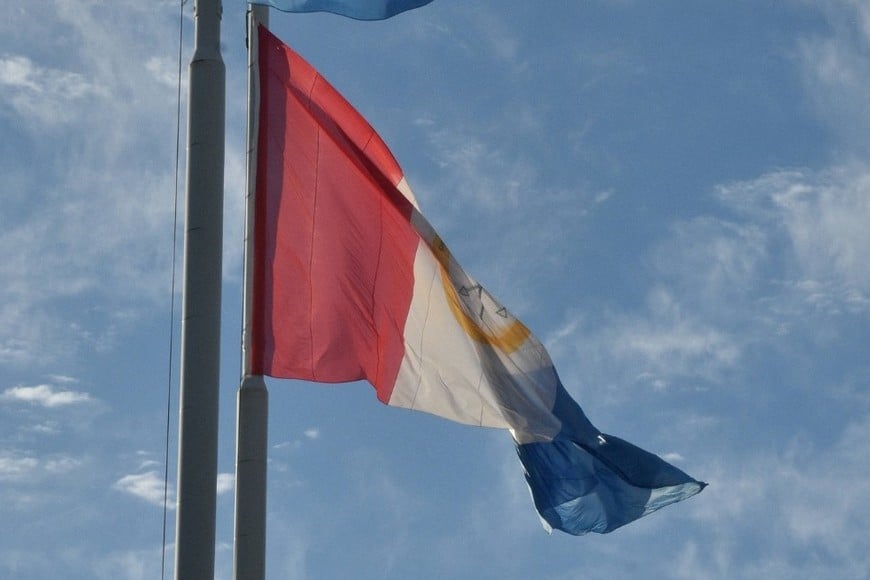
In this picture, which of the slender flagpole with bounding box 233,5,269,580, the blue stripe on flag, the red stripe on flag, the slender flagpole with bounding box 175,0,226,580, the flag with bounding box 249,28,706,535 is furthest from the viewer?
the blue stripe on flag

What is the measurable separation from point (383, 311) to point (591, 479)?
3614 millimetres

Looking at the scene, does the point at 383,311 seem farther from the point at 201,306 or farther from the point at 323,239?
the point at 201,306

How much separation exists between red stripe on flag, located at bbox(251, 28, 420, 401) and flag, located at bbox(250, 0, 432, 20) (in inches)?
24.4

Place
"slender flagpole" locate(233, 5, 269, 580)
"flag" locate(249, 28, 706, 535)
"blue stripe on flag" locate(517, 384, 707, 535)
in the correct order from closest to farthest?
Answer: "slender flagpole" locate(233, 5, 269, 580), "flag" locate(249, 28, 706, 535), "blue stripe on flag" locate(517, 384, 707, 535)

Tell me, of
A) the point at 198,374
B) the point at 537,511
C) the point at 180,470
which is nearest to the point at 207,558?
the point at 180,470

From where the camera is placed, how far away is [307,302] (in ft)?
45.2

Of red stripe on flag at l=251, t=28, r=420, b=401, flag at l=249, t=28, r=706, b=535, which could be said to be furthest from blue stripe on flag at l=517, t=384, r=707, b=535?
red stripe on flag at l=251, t=28, r=420, b=401

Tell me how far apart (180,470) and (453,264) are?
5.17 m

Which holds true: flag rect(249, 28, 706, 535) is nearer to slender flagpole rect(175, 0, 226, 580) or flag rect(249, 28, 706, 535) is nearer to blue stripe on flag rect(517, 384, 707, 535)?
blue stripe on flag rect(517, 384, 707, 535)

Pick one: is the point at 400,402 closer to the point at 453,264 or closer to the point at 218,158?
the point at 453,264

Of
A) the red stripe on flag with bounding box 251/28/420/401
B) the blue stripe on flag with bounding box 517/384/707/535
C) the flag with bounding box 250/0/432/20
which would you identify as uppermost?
the flag with bounding box 250/0/432/20

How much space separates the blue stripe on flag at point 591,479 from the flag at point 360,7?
4.60 metres

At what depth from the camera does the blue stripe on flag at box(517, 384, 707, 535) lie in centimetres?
1595

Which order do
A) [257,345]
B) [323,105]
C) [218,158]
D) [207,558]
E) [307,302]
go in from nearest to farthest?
[207,558]
[218,158]
[257,345]
[307,302]
[323,105]
